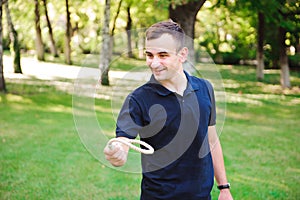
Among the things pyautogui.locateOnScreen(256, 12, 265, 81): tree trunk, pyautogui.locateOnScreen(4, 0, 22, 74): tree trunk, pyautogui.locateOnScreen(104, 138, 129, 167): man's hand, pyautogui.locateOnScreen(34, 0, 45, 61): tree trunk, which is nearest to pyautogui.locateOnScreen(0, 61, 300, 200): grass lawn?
pyautogui.locateOnScreen(104, 138, 129, 167): man's hand

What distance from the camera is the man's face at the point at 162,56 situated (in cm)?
216

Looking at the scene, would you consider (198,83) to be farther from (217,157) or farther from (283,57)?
(283,57)

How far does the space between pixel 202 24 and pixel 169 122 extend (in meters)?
31.8

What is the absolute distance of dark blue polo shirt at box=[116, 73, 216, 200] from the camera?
2.17 metres

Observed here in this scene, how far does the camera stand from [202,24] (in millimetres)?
33250

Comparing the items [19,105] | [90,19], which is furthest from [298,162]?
[90,19]

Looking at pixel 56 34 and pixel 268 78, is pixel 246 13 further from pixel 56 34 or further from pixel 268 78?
pixel 56 34

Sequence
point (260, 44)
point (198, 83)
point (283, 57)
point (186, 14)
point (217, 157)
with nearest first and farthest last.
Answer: point (198, 83) → point (217, 157) → point (186, 14) → point (283, 57) → point (260, 44)

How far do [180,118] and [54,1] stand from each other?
28058 millimetres

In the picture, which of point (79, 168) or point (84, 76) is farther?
point (79, 168)

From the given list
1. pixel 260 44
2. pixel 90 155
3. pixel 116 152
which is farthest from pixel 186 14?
pixel 116 152

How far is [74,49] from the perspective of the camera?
1307 inches

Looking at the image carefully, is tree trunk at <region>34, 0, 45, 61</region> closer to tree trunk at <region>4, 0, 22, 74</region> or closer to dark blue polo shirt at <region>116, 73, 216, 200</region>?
tree trunk at <region>4, 0, 22, 74</region>

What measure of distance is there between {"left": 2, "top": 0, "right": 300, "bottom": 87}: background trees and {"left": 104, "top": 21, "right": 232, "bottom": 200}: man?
879 cm
